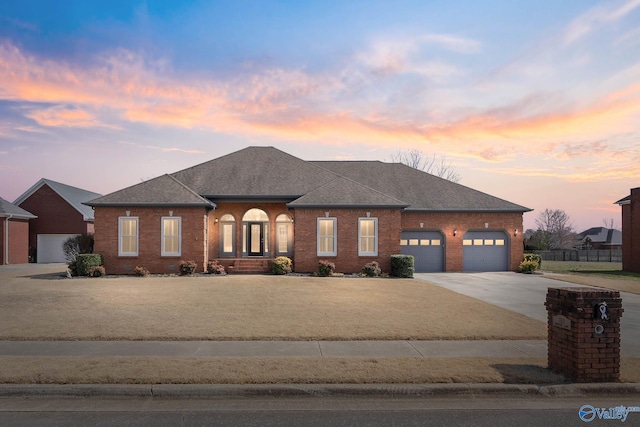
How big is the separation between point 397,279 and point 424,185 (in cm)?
1120

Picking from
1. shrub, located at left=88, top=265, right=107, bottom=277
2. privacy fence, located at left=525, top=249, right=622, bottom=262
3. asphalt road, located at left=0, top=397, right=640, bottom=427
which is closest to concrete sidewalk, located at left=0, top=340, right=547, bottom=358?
asphalt road, located at left=0, top=397, right=640, bottom=427

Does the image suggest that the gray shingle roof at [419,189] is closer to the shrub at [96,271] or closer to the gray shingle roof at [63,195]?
the shrub at [96,271]

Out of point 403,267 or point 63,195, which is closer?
point 403,267

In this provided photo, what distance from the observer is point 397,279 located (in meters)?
22.4

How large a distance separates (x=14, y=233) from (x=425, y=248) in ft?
108

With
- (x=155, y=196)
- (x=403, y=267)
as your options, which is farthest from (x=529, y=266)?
(x=155, y=196)

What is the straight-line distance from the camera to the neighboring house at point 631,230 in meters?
30.5

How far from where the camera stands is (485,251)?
94.4 ft

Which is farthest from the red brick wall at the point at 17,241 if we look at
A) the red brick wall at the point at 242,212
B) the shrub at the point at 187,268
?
the shrub at the point at 187,268

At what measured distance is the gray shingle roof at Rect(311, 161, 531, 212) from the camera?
93.8 ft

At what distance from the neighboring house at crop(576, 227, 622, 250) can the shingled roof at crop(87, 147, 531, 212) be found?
2434 inches

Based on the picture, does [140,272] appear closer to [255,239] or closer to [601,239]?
[255,239]

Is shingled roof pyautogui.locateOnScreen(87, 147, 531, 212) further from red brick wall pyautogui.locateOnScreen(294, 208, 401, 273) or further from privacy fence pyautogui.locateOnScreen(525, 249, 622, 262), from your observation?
privacy fence pyautogui.locateOnScreen(525, 249, 622, 262)

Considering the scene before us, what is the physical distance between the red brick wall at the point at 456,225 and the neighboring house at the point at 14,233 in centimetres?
3096
